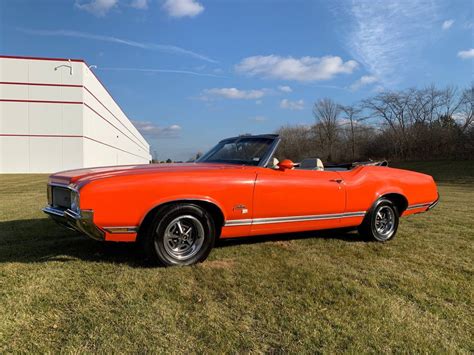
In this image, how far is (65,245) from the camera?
5055 millimetres

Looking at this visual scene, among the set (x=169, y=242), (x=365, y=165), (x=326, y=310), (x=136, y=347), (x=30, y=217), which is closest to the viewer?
(x=136, y=347)

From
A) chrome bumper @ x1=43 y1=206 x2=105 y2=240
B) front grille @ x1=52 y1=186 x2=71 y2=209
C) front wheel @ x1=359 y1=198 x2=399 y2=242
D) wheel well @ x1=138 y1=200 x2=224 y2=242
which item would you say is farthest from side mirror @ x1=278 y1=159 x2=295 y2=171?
front grille @ x1=52 y1=186 x2=71 y2=209

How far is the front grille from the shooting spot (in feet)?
14.3

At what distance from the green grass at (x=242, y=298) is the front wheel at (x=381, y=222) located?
0.28 metres

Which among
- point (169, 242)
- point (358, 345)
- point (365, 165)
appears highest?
point (365, 165)

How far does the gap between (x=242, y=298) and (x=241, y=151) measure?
226 cm

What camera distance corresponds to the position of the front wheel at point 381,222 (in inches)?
221

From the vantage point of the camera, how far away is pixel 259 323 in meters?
2.93

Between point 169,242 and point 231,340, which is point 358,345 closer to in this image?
point 231,340

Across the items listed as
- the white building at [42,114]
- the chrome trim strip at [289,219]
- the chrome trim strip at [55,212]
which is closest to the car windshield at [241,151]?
the chrome trim strip at [289,219]

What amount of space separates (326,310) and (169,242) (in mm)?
1762

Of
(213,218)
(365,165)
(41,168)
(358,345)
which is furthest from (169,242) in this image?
(41,168)

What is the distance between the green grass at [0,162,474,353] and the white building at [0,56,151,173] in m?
28.3

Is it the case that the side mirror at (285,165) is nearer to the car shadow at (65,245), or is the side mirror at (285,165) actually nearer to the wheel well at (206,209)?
the wheel well at (206,209)
